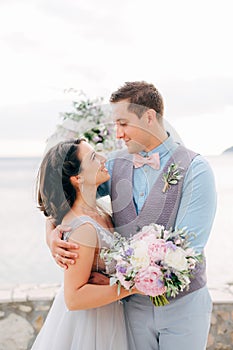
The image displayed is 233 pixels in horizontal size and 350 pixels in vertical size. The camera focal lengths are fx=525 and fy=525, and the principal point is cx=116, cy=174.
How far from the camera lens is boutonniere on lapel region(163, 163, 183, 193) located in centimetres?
210

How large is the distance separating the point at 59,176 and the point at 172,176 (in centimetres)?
46

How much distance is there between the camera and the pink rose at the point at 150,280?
1806 millimetres

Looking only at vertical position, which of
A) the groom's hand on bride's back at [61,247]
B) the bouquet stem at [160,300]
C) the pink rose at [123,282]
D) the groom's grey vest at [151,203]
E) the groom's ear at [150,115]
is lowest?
the bouquet stem at [160,300]

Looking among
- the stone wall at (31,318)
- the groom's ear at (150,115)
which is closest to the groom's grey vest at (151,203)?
the groom's ear at (150,115)

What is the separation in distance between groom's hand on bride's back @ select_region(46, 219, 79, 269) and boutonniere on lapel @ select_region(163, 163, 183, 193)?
433 mm

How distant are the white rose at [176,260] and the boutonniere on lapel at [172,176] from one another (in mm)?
369

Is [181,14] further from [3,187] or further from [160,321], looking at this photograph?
[3,187]

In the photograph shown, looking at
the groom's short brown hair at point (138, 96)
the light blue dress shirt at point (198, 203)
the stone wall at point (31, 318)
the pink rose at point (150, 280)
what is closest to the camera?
the pink rose at point (150, 280)

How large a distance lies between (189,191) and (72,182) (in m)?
0.47

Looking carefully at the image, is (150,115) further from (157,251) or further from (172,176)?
(157,251)

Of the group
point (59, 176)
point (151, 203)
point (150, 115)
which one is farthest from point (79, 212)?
point (150, 115)

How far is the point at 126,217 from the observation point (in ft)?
7.16

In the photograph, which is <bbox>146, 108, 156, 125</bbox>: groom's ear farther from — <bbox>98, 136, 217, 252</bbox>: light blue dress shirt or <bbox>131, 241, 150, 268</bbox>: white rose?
<bbox>131, 241, 150, 268</bbox>: white rose

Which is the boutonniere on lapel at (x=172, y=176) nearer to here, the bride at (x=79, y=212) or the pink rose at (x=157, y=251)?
the bride at (x=79, y=212)
